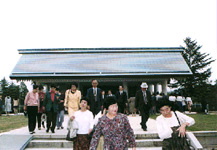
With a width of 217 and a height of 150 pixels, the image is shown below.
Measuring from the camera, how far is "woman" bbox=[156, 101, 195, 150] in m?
4.04

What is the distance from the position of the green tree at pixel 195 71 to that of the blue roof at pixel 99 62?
16.2 m

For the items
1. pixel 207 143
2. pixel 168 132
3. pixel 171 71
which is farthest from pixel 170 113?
pixel 171 71

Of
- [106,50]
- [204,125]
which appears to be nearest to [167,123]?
[204,125]

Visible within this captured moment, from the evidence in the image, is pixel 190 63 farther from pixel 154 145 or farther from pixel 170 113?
pixel 170 113

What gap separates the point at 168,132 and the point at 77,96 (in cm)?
413

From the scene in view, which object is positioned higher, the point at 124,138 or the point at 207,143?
the point at 124,138

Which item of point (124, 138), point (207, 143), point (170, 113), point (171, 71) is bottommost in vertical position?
point (207, 143)

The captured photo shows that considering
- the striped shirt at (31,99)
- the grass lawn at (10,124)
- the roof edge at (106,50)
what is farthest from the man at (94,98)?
the roof edge at (106,50)

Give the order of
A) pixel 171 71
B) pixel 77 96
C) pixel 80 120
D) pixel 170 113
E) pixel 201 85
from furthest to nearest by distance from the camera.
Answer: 1. pixel 201 85
2. pixel 171 71
3. pixel 77 96
4. pixel 80 120
5. pixel 170 113

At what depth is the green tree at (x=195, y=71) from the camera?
39.3 meters

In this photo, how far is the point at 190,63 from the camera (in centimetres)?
4212

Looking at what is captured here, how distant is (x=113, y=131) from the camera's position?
3.83m

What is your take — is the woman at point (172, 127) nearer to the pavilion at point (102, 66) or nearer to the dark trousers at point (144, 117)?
the dark trousers at point (144, 117)

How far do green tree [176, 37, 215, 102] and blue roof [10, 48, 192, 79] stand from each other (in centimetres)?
1623
